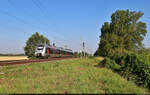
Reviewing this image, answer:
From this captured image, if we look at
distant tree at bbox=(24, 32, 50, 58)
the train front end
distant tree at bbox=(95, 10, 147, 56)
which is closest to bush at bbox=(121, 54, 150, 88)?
the train front end

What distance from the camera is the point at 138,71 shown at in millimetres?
11102

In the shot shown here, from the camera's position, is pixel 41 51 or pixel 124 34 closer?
pixel 41 51

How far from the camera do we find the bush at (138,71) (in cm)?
1005

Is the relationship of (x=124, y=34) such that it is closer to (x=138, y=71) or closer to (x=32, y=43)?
(x=138, y=71)

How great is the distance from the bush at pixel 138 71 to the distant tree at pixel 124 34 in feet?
87.6

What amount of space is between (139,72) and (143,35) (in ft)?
122

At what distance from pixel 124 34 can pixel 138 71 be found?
33.3 m

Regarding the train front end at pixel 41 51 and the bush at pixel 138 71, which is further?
the train front end at pixel 41 51

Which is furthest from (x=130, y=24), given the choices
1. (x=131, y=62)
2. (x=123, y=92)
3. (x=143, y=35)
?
(x=123, y=92)

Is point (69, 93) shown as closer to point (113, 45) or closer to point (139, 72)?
point (139, 72)

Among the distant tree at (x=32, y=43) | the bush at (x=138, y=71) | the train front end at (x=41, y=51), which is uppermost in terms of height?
the distant tree at (x=32, y=43)

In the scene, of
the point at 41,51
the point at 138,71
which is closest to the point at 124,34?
the point at 41,51

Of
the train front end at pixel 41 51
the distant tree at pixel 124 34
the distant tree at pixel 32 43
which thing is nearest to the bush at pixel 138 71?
the train front end at pixel 41 51

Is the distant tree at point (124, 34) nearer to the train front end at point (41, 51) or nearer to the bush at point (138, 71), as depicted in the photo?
the train front end at point (41, 51)
